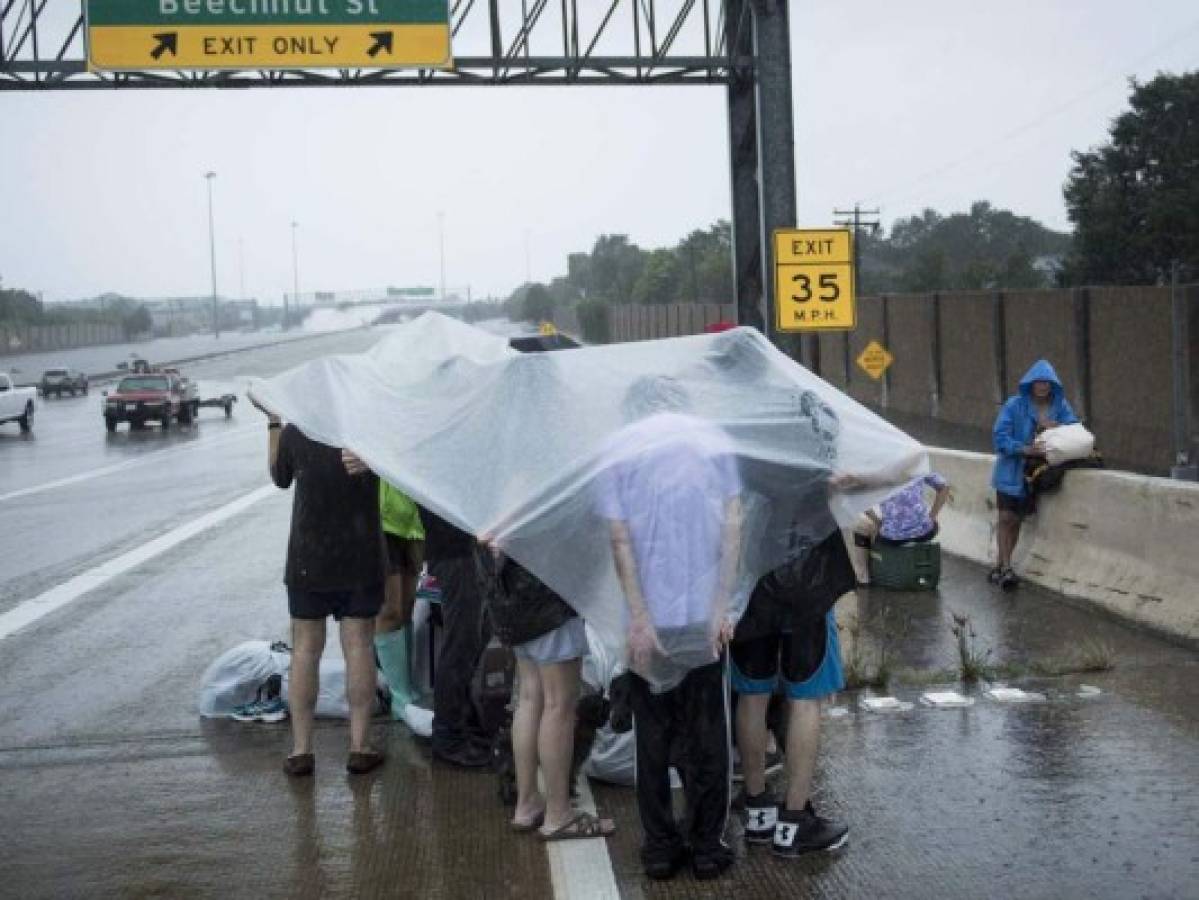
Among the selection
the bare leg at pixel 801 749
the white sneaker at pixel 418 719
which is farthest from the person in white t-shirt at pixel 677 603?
the white sneaker at pixel 418 719

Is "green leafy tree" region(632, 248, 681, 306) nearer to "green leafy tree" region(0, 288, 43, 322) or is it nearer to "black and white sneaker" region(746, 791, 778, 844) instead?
"green leafy tree" region(0, 288, 43, 322)

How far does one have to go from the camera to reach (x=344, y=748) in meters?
7.30

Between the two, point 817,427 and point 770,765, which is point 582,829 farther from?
point 817,427

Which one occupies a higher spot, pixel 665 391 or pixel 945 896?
pixel 665 391

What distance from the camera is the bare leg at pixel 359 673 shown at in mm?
6820

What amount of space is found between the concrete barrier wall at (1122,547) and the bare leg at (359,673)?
4.75 metres

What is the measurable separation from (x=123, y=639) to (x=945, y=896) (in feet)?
23.1

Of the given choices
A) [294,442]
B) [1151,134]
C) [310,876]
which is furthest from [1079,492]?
[1151,134]

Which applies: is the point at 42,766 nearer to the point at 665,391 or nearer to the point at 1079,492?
the point at 665,391

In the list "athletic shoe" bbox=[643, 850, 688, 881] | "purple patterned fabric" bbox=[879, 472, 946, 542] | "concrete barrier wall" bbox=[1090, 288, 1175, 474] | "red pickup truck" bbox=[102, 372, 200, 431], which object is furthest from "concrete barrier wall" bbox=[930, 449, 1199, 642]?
"red pickup truck" bbox=[102, 372, 200, 431]

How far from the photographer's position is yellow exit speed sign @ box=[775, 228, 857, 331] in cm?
1302

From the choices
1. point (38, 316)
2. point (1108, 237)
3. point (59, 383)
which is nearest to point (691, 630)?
point (1108, 237)

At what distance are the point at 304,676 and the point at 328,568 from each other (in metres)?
0.54

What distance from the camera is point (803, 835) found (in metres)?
5.61
